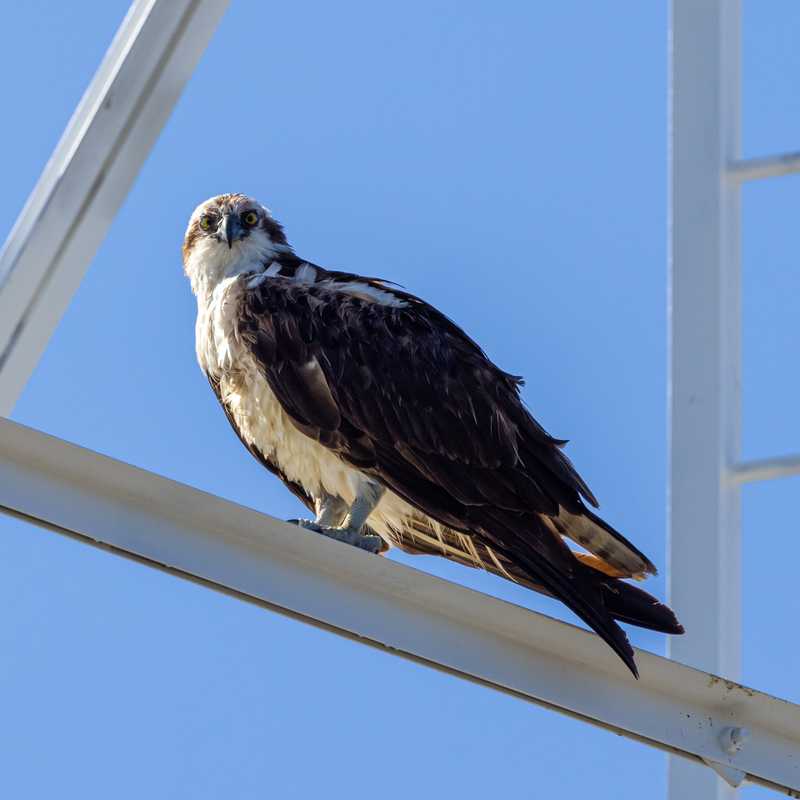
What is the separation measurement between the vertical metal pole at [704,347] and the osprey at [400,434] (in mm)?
239

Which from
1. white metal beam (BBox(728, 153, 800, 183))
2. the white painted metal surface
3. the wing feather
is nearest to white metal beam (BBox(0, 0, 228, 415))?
the wing feather

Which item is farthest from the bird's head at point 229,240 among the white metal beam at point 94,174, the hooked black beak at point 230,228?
the white metal beam at point 94,174

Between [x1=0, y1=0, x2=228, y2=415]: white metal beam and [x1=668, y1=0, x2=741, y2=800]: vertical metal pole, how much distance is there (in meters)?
1.35

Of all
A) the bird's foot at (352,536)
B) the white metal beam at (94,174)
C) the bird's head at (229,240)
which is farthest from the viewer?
the bird's head at (229,240)

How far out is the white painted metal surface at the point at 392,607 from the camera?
332 cm

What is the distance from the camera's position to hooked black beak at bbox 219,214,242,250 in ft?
18.0

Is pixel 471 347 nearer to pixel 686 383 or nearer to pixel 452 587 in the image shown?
pixel 686 383

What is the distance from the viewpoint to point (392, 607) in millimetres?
3533

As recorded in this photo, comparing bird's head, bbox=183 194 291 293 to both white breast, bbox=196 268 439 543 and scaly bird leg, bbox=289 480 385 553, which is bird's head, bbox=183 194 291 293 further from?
scaly bird leg, bbox=289 480 385 553

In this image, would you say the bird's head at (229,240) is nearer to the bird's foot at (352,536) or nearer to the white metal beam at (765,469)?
the bird's foot at (352,536)

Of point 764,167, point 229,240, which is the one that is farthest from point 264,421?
point 764,167

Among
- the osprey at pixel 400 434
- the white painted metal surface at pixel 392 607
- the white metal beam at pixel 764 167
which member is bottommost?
the white painted metal surface at pixel 392 607

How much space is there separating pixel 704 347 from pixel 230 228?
155 centimetres

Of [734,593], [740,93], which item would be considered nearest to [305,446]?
[734,593]
